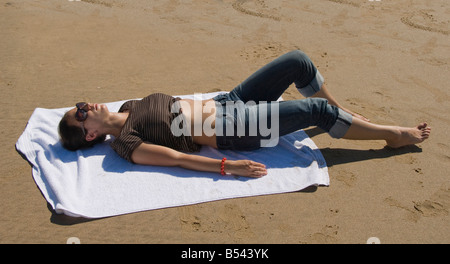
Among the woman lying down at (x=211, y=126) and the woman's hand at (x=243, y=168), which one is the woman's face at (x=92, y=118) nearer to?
the woman lying down at (x=211, y=126)

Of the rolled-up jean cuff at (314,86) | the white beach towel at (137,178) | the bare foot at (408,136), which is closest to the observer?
the white beach towel at (137,178)

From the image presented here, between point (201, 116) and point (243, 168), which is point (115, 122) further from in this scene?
point (243, 168)

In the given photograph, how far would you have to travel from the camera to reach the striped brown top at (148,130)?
3.24 m

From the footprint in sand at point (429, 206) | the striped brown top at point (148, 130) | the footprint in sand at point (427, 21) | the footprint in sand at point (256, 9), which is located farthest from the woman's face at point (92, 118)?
the footprint in sand at point (427, 21)

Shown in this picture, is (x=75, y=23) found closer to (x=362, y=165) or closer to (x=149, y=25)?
(x=149, y=25)

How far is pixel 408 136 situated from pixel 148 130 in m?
2.38

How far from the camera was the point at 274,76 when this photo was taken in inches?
140

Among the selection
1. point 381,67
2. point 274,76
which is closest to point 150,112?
point 274,76

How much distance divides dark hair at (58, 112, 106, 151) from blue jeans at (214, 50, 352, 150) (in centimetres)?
120

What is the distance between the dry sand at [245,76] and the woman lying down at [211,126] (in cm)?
33

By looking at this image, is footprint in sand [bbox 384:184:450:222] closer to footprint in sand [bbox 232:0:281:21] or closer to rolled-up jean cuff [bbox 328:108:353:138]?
rolled-up jean cuff [bbox 328:108:353:138]

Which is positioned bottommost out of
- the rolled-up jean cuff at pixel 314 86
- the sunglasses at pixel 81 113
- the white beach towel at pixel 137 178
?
the white beach towel at pixel 137 178

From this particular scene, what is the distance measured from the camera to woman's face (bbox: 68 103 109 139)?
10.8 feet

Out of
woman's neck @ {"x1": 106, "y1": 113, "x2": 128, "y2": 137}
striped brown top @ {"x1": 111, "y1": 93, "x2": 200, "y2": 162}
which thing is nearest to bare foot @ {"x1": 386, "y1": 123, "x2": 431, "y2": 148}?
striped brown top @ {"x1": 111, "y1": 93, "x2": 200, "y2": 162}
